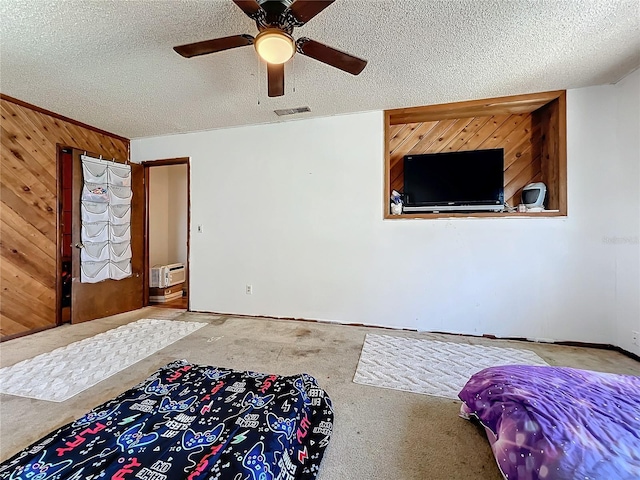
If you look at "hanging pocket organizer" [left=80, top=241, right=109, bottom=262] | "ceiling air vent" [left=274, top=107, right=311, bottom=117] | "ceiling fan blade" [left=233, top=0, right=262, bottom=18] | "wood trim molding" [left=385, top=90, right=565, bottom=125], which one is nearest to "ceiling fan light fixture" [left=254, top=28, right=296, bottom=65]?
"ceiling fan blade" [left=233, top=0, right=262, bottom=18]

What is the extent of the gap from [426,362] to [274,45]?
100 inches

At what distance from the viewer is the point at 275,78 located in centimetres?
205

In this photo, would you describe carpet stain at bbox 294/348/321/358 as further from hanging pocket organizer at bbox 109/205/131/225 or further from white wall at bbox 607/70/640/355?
hanging pocket organizer at bbox 109/205/131/225

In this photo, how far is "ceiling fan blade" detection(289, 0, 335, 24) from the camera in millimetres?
1423

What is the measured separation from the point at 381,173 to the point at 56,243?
3.93 m

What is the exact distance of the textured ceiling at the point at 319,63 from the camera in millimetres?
1792

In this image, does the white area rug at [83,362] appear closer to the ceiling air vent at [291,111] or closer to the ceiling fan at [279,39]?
the ceiling fan at [279,39]

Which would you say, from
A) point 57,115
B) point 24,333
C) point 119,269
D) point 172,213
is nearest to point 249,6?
point 57,115

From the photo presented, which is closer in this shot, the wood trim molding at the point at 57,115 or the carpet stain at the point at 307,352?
the carpet stain at the point at 307,352

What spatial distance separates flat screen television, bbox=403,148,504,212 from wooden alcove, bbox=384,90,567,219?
14 cm

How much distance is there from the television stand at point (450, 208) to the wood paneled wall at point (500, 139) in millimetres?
367

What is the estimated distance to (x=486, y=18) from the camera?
1870 millimetres

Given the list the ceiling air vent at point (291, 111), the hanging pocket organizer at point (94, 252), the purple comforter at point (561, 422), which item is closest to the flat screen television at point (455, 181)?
the ceiling air vent at point (291, 111)

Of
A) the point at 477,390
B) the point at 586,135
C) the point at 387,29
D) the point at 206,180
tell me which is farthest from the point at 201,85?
the point at 586,135
